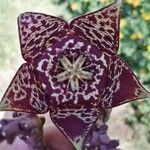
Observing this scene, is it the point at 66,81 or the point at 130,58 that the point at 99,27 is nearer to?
the point at 66,81

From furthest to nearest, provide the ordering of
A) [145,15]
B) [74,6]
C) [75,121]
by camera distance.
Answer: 1. [74,6]
2. [145,15]
3. [75,121]

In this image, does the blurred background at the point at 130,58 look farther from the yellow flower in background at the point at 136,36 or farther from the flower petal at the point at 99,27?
the flower petal at the point at 99,27

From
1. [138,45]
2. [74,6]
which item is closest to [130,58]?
[138,45]

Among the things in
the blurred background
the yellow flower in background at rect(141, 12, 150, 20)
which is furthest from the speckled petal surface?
the yellow flower in background at rect(141, 12, 150, 20)

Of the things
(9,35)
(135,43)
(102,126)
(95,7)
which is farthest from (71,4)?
(102,126)

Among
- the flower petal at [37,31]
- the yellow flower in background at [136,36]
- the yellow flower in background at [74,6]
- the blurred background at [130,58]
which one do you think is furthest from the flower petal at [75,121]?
the yellow flower in background at [74,6]

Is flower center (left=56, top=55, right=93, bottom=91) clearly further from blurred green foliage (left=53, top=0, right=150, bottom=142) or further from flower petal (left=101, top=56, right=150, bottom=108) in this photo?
blurred green foliage (left=53, top=0, right=150, bottom=142)

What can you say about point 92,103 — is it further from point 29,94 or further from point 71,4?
point 71,4
